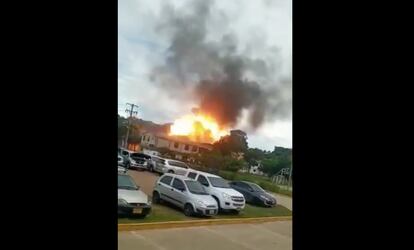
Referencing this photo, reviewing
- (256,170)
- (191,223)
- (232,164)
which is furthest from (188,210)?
(256,170)

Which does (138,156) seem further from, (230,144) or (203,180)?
(230,144)

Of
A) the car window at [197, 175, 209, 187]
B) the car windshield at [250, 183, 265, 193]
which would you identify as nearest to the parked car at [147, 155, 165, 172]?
the car window at [197, 175, 209, 187]

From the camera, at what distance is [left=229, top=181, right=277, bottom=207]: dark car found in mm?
2658

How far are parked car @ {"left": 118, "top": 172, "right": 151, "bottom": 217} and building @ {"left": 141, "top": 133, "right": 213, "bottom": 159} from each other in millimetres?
268

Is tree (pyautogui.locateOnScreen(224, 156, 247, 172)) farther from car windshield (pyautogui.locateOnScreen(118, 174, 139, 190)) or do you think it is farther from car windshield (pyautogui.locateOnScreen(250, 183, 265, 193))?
car windshield (pyautogui.locateOnScreen(118, 174, 139, 190))

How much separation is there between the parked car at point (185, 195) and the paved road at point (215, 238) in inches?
5.1

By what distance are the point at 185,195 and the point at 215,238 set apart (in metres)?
0.36

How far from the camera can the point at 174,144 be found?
2.52 metres

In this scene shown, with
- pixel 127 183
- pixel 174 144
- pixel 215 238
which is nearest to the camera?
pixel 127 183

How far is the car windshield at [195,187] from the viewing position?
2628 millimetres
